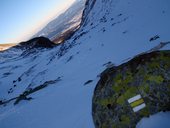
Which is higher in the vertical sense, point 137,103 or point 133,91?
point 133,91

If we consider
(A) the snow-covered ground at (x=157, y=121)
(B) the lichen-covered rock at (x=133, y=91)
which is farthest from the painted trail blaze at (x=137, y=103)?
(A) the snow-covered ground at (x=157, y=121)

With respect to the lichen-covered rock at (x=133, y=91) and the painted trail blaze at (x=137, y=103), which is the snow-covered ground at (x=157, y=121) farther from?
the painted trail blaze at (x=137, y=103)

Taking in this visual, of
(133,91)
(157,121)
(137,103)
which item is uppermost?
(133,91)

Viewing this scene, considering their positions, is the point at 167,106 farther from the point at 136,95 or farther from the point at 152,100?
the point at 136,95

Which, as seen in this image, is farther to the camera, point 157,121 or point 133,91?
point 133,91

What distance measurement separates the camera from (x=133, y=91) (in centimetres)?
511

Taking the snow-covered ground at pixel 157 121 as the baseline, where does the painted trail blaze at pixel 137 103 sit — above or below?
above

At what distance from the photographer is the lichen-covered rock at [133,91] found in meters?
4.98

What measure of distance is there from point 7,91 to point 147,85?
Answer: 100 ft

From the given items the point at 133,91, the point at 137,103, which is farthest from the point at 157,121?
the point at 133,91

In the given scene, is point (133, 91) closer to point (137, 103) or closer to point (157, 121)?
point (137, 103)

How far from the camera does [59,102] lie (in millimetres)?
14227

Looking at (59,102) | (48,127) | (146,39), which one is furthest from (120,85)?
(146,39)

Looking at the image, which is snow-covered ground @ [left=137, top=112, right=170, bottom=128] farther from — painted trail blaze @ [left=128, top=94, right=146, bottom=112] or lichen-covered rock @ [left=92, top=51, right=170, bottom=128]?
painted trail blaze @ [left=128, top=94, right=146, bottom=112]
